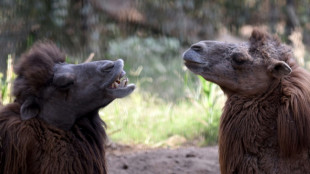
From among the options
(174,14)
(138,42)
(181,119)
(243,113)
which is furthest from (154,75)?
(243,113)

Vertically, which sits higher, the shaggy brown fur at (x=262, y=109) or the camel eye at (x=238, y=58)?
the camel eye at (x=238, y=58)

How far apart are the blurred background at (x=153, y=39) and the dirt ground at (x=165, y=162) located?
1.11 m

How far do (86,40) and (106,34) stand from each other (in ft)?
2.78

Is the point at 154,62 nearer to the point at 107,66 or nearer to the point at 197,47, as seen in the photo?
the point at 197,47

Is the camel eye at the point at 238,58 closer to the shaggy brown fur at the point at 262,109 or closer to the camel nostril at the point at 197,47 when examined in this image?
the shaggy brown fur at the point at 262,109

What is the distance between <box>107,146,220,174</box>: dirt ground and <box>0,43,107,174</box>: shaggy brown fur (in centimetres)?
175

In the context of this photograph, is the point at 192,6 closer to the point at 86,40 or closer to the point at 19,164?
the point at 86,40

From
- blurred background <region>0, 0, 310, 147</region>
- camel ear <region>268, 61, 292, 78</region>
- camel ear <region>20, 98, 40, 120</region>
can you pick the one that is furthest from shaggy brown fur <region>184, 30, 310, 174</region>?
blurred background <region>0, 0, 310, 147</region>

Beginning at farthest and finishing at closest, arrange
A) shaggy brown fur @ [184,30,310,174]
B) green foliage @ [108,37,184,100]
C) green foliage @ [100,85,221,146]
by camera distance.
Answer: green foliage @ [108,37,184,100], green foliage @ [100,85,221,146], shaggy brown fur @ [184,30,310,174]

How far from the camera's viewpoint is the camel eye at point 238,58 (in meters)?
4.44

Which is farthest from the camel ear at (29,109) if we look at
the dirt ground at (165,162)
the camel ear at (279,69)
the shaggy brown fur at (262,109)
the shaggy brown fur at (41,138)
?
the dirt ground at (165,162)

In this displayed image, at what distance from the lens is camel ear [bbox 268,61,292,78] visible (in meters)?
4.23

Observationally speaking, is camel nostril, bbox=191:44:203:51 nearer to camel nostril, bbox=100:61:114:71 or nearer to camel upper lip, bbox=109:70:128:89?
camel upper lip, bbox=109:70:128:89

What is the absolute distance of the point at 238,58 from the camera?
175 inches
